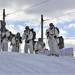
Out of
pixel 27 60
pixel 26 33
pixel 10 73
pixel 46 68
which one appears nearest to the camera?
pixel 10 73

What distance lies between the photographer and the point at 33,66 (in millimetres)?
12555

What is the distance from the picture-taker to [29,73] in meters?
11.5

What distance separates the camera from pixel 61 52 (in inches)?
804

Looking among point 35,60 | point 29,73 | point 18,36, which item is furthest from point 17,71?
point 18,36

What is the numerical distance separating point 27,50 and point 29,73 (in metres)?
7.27

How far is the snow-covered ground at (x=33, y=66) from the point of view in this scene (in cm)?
1166

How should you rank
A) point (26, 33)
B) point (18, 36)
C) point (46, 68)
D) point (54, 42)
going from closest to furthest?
1. point (46, 68)
2. point (54, 42)
3. point (26, 33)
4. point (18, 36)

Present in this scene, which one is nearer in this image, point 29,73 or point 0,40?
point 29,73

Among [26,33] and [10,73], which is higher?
[26,33]

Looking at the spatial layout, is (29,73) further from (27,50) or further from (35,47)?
(35,47)

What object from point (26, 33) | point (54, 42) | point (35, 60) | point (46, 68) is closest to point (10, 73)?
point (46, 68)

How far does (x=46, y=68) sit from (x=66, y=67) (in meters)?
1.11

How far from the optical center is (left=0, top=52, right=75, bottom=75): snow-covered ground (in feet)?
38.3

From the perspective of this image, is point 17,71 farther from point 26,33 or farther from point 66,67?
point 26,33
